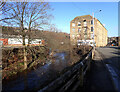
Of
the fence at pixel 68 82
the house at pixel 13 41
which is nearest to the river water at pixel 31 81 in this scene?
the fence at pixel 68 82

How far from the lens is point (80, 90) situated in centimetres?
361

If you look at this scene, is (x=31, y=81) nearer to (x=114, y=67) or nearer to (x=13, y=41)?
(x=13, y=41)

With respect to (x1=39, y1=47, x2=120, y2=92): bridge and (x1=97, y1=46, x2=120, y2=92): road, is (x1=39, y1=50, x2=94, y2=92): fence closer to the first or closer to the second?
(x1=39, y1=47, x2=120, y2=92): bridge

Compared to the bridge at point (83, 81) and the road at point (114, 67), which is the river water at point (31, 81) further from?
the road at point (114, 67)

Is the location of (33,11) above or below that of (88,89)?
above

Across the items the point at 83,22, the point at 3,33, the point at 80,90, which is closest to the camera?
the point at 80,90

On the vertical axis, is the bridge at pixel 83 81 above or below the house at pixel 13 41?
below

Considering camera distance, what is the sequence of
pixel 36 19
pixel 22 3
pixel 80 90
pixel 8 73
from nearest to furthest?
1. pixel 80 90
2. pixel 8 73
3. pixel 22 3
4. pixel 36 19

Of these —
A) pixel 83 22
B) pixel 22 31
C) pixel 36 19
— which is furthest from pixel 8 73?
pixel 83 22

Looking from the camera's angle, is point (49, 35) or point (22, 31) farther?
point (49, 35)

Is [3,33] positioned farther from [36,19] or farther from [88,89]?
[88,89]

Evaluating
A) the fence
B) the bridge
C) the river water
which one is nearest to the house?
the river water

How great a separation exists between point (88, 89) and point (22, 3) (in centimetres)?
762

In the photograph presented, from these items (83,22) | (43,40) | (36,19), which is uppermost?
(83,22)
